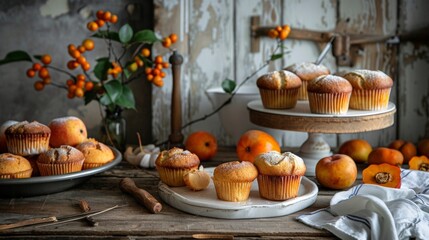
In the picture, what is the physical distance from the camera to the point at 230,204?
4.80ft

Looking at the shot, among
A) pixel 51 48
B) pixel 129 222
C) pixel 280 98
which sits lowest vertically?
pixel 129 222

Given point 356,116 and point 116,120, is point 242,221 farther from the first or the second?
point 116,120

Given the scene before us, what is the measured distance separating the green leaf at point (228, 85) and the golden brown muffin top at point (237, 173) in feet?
2.12

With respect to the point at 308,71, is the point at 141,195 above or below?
below

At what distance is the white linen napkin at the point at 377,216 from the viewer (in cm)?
137

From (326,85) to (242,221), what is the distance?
0.50 meters

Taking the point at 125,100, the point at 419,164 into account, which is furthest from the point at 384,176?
the point at 125,100

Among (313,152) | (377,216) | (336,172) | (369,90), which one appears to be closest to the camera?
(377,216)

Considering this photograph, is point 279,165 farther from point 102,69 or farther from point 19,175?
point 102,69

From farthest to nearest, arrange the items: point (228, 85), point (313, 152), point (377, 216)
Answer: point (228, 85) < point (313, 152) < point (377, 216)

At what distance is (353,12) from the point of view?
2.28 meters

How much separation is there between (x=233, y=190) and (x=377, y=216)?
1.09ft

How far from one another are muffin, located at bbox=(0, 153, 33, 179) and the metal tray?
0.03 metres

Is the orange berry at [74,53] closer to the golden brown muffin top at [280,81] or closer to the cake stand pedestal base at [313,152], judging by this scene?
the golden brown muffin top at [280,81]
